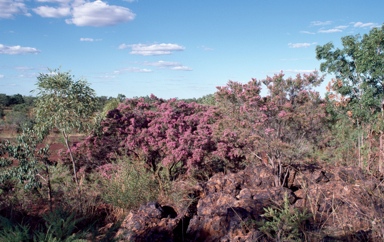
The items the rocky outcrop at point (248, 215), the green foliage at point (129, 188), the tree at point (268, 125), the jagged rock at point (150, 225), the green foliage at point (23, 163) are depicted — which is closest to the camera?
the rocky outcrop at point (248, 215)

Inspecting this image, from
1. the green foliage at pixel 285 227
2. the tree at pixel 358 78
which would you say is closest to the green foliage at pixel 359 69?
the tree at pixel 358 78

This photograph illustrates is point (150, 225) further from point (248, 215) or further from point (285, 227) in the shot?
point (285, 227)

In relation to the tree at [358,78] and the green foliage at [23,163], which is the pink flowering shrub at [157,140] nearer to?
the green foliage at [23,163]

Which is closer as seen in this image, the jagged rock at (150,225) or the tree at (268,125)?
the jagged rock at (150,225)

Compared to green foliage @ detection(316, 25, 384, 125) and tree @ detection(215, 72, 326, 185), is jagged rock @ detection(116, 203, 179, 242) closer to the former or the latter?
tree @ detection(215, 72, 326, 185)

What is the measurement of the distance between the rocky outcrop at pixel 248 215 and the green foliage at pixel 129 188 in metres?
0.80

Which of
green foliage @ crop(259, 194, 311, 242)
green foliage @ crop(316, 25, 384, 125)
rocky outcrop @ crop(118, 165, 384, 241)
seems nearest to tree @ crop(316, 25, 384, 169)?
green foliage @ crop(316, 25, 384, 125)

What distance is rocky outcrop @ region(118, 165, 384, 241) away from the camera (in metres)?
4.84

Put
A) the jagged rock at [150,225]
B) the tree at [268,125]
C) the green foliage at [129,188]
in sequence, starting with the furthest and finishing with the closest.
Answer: the tree at [268,125] < the green foliage at [129,188] < the jagged rock at [150,225]

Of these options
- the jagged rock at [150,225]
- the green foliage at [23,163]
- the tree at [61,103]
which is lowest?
the jagged rock at [150,225]

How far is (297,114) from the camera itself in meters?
9.02

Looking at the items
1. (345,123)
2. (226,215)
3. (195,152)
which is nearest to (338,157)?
(345,123)

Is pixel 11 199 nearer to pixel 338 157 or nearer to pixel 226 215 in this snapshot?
pixel 226 215

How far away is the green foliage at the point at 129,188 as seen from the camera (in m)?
7.41
